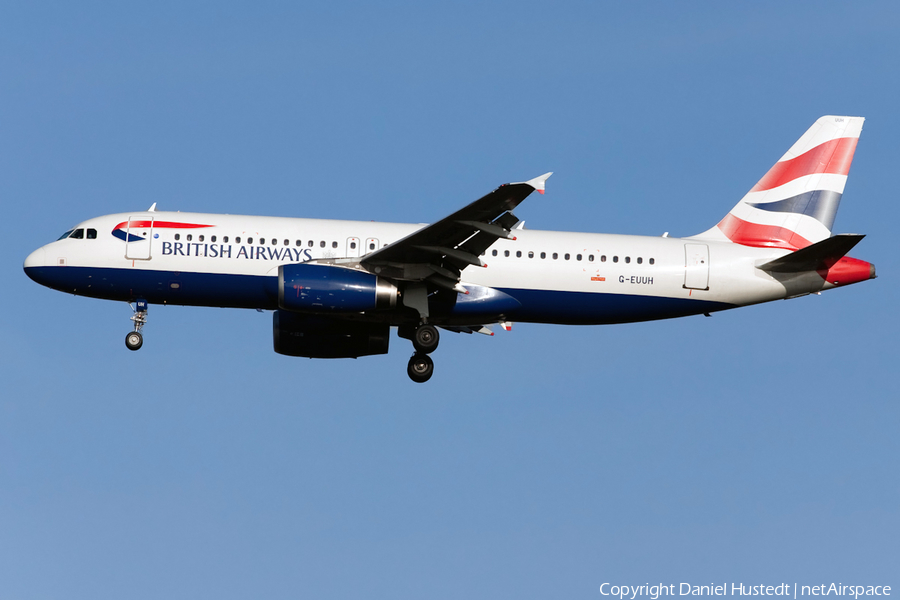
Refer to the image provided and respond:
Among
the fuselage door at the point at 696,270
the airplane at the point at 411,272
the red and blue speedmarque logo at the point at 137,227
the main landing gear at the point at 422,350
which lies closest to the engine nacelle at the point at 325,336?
the airplane at the point at 411,272

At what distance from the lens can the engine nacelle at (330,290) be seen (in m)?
31.5

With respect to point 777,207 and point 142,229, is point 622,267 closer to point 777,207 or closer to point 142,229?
point 777,207

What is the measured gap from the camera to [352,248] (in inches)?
1336

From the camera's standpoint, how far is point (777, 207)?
3766 centimetres

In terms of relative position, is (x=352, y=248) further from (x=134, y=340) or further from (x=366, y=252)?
(x=134, y=340)

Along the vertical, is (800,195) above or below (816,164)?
below

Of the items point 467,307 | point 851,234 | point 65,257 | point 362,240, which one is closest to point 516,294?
point 467,307

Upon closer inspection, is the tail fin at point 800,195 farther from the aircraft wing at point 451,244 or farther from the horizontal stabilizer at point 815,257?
the aircraft wing at point 451,244

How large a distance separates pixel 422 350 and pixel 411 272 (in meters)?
2.76

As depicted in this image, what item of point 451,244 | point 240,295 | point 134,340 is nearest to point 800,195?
point 451,244

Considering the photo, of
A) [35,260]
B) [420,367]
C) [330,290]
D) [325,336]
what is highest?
[35,260]

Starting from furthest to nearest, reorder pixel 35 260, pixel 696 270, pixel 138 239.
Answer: pixel 696 270
pixel 35 260
pixel 138 239

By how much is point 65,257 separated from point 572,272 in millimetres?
14980

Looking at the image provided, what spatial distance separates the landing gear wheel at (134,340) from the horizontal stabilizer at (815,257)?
62.1ft
